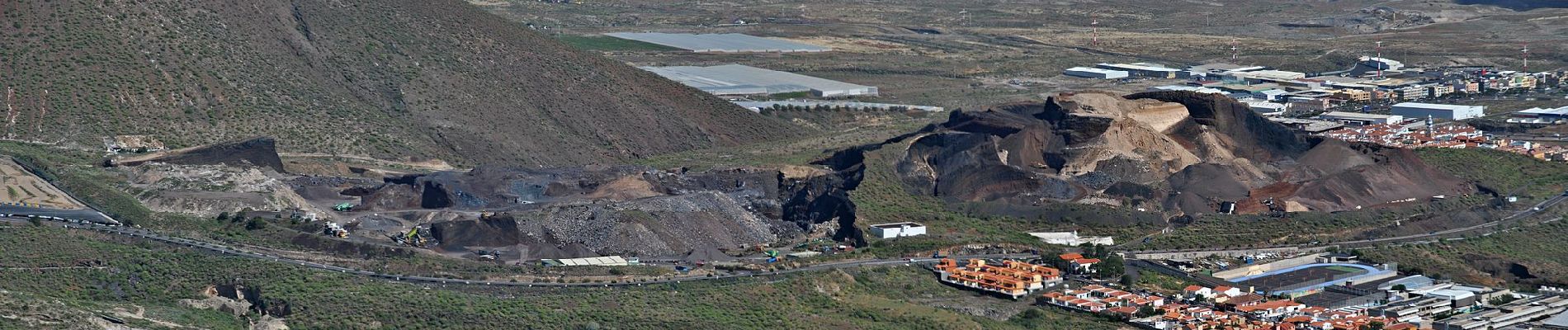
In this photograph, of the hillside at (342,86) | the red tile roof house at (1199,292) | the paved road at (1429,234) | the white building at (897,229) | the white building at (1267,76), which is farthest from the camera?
the white building at (1267,76)

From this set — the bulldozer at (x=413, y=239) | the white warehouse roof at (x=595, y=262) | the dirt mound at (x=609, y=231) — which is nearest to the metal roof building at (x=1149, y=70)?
the dirt mound at (x=609, y=231)

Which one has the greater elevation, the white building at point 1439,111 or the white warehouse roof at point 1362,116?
the white warehouse roof at point 1362,116

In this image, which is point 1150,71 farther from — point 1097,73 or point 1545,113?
point 1545,113

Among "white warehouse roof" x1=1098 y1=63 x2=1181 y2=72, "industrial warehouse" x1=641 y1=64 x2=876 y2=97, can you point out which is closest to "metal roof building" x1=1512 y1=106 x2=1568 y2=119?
"white warehouse roof" x1=1098 y1=63 x2=1181 y2=72

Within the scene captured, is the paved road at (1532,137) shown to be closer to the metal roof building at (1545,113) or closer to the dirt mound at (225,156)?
the metal roof building at (1545,113)

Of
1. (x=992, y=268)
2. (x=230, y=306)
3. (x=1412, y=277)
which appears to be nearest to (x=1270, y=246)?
(x=1412, y=277)

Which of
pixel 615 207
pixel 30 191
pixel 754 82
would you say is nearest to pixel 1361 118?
pixel 754 82

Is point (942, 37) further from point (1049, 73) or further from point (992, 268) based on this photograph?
point (992, 268)
